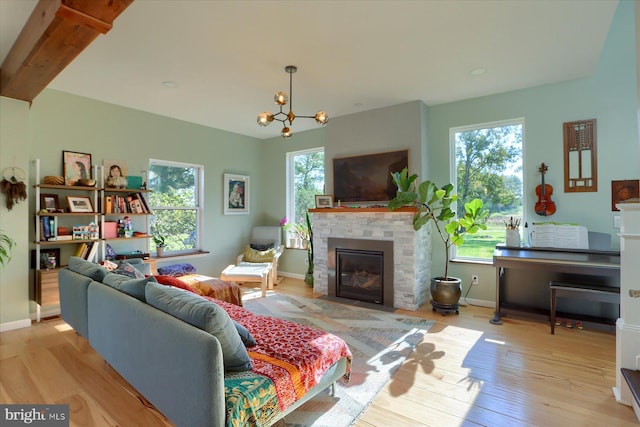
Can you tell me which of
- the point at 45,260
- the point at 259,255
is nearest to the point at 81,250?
the point at 45,260

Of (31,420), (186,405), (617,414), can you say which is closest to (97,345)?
(31,420)

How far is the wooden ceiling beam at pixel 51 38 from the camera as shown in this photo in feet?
5.93

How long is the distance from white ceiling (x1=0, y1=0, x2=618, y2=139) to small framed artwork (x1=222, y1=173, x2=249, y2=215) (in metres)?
1.74

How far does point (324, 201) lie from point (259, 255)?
4.94ft

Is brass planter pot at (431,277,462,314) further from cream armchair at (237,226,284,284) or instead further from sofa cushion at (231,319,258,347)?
cream armchair at (237,226,284,284)

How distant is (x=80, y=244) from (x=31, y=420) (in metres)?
2.56

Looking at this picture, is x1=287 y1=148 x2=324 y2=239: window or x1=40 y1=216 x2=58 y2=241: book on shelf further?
x1=287 y1=148 x2=324 y2=239: window

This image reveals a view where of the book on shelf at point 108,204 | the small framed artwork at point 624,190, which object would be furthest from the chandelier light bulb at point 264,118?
the small framed artwork at point 624,190

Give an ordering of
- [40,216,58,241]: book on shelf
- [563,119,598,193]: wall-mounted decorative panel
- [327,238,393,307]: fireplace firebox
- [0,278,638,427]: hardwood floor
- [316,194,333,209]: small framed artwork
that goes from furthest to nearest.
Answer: [316,194,333,209]: small framed artwork → [327,238,393,307]: fireplace firebox → [40,216,58,241]: book on shelf → [563,119,598,193]: wall-mounted decorative panel → [0,278,638,427]: hardwood floor

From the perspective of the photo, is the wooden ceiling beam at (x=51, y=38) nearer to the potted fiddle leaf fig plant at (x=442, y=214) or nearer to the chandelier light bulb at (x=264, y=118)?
the chandelier light bulb at (x=264, y=118)

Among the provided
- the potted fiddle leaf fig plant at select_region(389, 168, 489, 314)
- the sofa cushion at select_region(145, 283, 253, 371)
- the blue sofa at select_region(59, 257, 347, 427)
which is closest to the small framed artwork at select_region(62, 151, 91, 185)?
the blue sofa at select_region(59, 257, 347, 427)

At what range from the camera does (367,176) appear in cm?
464

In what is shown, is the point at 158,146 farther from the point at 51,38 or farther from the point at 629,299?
the point at 629,299

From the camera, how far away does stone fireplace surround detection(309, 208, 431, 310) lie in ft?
13.3
